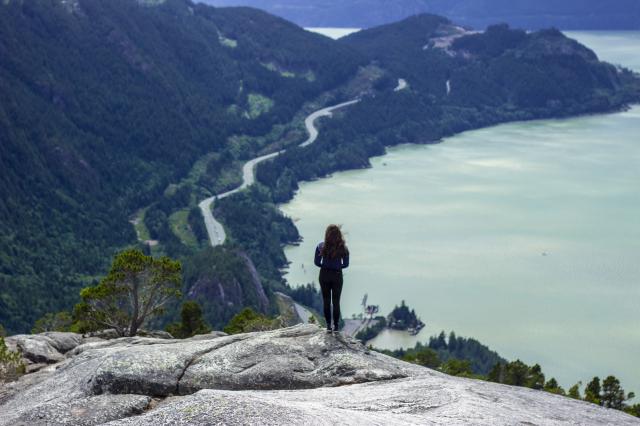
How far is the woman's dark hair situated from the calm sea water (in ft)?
236

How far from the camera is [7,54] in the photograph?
198m

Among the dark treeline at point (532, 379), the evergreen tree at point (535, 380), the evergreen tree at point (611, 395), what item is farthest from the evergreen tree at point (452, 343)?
the evergreen tree at point (611, 395)

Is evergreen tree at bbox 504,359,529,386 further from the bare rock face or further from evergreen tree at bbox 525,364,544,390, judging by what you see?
the bare rock face

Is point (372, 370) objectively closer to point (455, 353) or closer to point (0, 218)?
point (455, 353)

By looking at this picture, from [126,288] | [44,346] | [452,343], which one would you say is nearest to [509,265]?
[452,343]

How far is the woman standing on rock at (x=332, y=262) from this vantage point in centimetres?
2577

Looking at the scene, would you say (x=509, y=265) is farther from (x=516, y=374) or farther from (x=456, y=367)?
(x=456, y=367)

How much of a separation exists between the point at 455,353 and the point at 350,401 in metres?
80.4

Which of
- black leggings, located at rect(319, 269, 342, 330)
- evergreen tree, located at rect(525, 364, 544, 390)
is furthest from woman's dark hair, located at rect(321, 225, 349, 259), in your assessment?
evergreen tree, located at rect(525, 364, 544, 390)

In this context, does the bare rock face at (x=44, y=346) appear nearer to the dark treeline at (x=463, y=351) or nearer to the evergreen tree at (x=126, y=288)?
the evergreen tree at (x=126, y=288)

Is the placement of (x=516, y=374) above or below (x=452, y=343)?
above

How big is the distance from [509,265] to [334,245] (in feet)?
384

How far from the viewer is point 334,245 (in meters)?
25.8

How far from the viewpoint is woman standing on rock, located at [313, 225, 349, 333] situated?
2577cm
